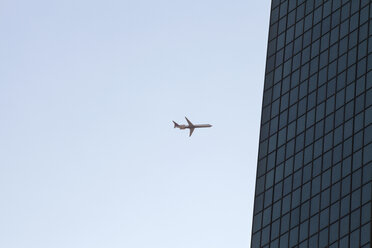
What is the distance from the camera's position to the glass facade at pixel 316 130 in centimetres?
16738

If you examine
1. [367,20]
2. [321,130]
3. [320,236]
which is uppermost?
[367,20]

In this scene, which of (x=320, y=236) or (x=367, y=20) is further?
(x=367, y=20)

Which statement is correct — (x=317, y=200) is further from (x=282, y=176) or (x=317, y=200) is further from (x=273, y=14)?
(x=273, y=14)

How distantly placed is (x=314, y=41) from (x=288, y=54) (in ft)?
16.7

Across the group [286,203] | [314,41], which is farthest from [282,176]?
[314,41]

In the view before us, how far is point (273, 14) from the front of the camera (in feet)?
653

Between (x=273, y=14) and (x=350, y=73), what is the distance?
24397 mm

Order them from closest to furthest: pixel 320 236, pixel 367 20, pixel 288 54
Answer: pixel 320 236 → pixel 367 20 → pixel 288 54

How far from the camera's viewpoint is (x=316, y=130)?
178625 mm

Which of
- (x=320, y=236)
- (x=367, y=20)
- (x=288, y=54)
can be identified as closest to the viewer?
(x=320, y=236)

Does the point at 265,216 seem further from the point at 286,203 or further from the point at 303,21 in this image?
the point at 303,21

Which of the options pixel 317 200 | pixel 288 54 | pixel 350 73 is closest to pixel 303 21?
pixel 288 54

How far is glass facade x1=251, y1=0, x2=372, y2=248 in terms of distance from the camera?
16738 centimetres

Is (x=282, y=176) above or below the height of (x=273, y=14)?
below
